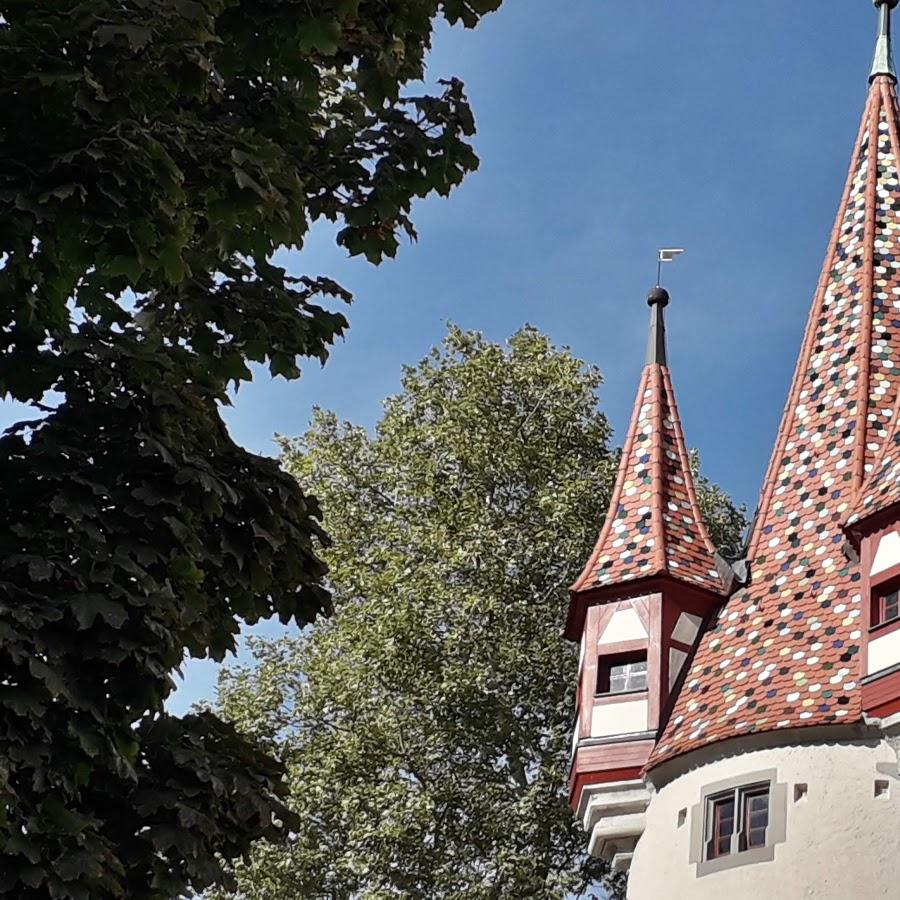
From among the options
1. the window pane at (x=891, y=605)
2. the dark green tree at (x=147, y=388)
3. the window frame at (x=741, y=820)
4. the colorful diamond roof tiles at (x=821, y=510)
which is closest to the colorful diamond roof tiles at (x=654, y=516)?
the colorful diamond roof tiles at (x=821, y=510)

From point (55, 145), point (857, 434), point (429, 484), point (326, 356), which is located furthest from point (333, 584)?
point (55, 145)

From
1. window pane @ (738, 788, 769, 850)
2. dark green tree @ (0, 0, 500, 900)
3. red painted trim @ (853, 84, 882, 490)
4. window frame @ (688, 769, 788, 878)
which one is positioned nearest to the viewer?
dark green tree @ (0, 0, 500, 900)

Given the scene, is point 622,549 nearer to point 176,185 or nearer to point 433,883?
point 433,883

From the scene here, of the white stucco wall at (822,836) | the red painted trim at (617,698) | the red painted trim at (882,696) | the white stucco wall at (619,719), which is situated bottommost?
the white stucco wall at (822,836)

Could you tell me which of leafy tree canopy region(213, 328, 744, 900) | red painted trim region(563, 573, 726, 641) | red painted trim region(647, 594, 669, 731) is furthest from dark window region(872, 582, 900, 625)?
leafy tree canopy region(213, 328, 744, 900)

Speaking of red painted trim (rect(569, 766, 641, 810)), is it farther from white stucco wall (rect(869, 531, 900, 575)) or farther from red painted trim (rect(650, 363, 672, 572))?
white stucco wall (rect(869, 531, 900, 575))

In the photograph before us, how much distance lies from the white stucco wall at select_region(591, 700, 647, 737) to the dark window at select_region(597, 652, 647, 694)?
7.3 inches

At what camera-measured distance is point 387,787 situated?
71.7 feet

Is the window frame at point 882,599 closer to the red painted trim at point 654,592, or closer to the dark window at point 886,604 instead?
the dark window at point 886,604

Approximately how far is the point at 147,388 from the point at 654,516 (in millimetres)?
11938

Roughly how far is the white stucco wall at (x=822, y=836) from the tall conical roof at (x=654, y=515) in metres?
2.62

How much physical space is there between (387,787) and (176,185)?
16705 mm

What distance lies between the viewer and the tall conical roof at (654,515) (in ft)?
57.4

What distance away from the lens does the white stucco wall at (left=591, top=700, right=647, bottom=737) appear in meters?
16.7
